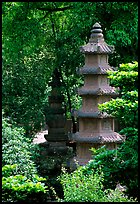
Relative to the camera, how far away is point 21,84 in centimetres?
1052

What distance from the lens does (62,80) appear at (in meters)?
12.6

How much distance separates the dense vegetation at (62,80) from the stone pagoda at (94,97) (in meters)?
0.64

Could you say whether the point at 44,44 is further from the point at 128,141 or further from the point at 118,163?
the point at 118,163

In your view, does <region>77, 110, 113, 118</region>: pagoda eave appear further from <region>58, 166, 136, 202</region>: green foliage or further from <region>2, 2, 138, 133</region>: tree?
<region>58, 166, 136, 202</region>: green foliage

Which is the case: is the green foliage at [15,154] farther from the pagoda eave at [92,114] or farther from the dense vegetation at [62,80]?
the pagoda eave at [92,114]

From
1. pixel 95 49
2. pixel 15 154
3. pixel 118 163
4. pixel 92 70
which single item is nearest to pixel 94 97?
pixel 92 70

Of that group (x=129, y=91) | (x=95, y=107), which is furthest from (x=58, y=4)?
(x=129, y=91)

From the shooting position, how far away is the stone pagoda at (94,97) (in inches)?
331

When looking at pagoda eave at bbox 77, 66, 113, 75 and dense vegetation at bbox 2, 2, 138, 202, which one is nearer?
dense vegetation at bbox 2, 2, 138, 202

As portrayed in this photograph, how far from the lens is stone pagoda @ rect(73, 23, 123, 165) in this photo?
331 inches

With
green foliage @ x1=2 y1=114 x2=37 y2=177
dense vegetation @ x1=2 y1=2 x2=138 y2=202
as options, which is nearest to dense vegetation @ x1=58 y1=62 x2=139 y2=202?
dense vegetation @ x1=2 y1=2 x2=138 y2=202

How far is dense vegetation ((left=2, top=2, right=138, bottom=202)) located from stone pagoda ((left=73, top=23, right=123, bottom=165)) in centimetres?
64

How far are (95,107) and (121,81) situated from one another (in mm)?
3418

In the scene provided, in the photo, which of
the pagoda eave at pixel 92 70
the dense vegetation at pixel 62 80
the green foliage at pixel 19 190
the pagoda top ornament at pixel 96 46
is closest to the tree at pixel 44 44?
the dense vegetation at pixel 62 80
